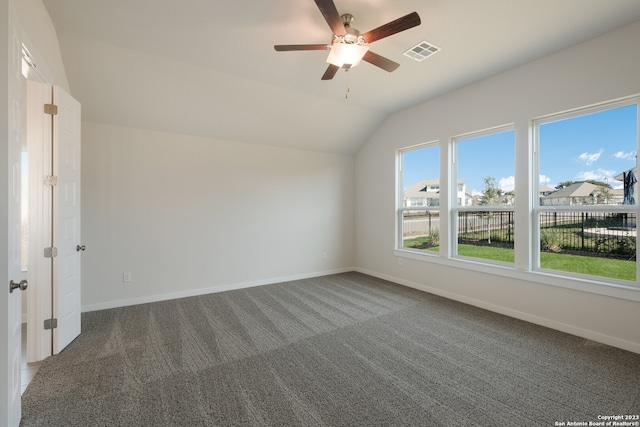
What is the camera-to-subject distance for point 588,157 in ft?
9.51

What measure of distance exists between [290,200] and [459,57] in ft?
10.9

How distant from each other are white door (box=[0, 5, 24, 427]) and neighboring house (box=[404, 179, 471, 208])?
4553mm

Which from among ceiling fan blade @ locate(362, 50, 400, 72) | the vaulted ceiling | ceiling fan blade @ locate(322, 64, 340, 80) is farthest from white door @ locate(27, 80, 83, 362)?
ceiling fan blade @ locate(362, 50, 400, 72)

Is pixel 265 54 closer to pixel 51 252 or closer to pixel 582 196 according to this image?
pixel 51 252

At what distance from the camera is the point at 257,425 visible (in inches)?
65.5

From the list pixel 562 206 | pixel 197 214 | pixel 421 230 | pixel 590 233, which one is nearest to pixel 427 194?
pixel 421 230

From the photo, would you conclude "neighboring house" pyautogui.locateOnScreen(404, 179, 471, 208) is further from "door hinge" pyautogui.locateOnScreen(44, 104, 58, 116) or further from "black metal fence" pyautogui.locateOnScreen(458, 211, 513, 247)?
"door hinge" pyautogui.locateOnScreen(44, 104, 58, 116)

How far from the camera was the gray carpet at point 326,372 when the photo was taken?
5.77ft

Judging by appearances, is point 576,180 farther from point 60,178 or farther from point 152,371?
point 60,178

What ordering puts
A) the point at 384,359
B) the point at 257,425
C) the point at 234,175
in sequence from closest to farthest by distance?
the point at 257,425 → the point at 384,359 → the point at 234,175

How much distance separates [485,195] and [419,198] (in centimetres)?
107

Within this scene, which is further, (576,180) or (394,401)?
(576,180)

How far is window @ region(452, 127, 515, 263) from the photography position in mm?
3510

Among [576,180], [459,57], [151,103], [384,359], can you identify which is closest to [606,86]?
[576,180]
